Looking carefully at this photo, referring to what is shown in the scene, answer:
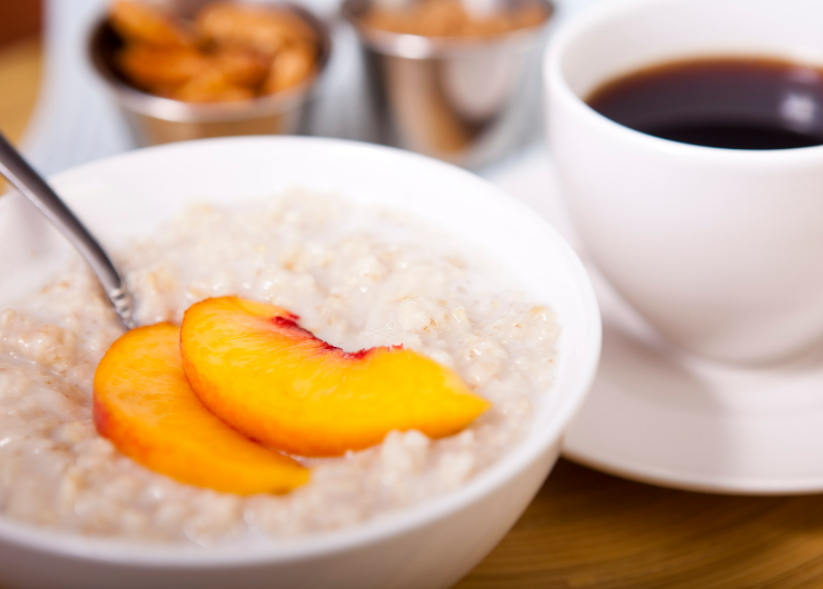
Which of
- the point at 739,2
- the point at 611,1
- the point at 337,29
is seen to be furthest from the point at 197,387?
the point at 337,29

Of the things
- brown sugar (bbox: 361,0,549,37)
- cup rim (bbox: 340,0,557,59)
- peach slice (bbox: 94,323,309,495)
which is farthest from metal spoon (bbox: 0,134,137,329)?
brown sugar (bbox: 361,0,549,37)

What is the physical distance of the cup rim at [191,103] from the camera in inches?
68.2

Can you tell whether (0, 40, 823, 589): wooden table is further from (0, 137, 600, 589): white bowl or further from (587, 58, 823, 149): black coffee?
(587, 58, 823, 149): black coffee

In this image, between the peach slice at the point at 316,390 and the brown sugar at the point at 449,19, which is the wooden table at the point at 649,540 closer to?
the peach slice at the point at 316,390

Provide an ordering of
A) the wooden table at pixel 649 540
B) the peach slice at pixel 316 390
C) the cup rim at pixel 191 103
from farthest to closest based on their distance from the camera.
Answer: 1. the cup rim at pixel 191 103
2. the wooden table at pixel 649 540
3. the peach slice at pixel 316 390

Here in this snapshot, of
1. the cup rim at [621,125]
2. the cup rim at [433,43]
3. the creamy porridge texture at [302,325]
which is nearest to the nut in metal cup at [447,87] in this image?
the cup rim at [433,43]

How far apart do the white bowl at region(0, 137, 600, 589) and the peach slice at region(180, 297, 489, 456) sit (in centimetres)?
8

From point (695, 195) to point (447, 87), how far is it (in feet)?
3.48

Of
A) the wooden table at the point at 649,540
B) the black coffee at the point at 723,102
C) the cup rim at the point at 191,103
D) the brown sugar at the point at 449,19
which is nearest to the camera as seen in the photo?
the wooden table at the point at 649,540

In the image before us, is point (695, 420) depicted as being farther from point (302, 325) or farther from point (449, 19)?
point (449, 19)

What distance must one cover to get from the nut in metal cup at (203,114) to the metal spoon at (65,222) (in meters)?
0.88

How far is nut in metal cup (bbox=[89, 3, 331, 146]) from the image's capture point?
5.70 feet

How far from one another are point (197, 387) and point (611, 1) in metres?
0.84

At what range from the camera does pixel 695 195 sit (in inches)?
35.9
